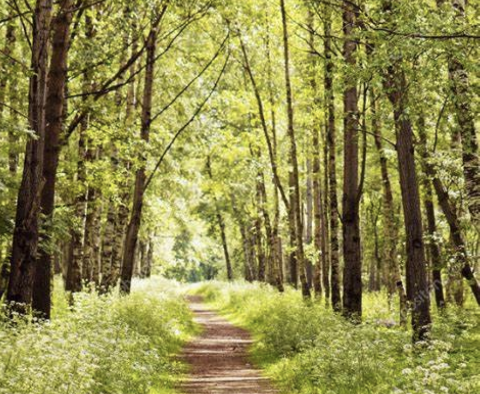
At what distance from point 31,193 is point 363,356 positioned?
19.5 ft

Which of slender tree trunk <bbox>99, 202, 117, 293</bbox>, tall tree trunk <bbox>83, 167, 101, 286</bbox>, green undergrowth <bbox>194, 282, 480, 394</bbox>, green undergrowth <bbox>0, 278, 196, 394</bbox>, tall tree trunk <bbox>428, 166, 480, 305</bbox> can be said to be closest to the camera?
green undergrowth <bbox>0, 278, 196, 394</bbox>

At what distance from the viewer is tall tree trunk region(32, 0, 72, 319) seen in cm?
1134

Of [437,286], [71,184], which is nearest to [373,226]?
[437,286]

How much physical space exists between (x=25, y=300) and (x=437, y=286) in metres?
12.8

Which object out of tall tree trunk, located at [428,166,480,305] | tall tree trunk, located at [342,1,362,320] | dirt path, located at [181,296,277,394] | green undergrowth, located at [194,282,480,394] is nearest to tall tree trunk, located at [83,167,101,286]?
dirt path, located at [181,296,277,394]

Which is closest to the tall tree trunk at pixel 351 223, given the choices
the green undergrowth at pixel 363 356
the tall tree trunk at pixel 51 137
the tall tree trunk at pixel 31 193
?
the green undergrowth at pixel 363 356

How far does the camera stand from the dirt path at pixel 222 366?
1076 cm

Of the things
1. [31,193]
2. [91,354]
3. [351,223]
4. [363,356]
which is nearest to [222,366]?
[351,223]

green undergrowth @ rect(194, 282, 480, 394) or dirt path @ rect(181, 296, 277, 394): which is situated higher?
green undergrowth @ rect(194, 282, 480, 394)

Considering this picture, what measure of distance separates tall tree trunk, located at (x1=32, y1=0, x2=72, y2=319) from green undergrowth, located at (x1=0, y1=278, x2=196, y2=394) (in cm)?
76

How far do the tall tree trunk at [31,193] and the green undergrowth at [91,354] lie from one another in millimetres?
702

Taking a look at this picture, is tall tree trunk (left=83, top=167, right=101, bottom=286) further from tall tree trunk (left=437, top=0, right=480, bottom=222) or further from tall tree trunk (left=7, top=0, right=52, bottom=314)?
tall tree trunk (left=437, top=0, right=480, bottom=222)

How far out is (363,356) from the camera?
899 cm

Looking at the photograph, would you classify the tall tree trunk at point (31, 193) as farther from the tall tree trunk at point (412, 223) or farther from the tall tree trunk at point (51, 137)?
the tall tree trunk at point (412, 223)
